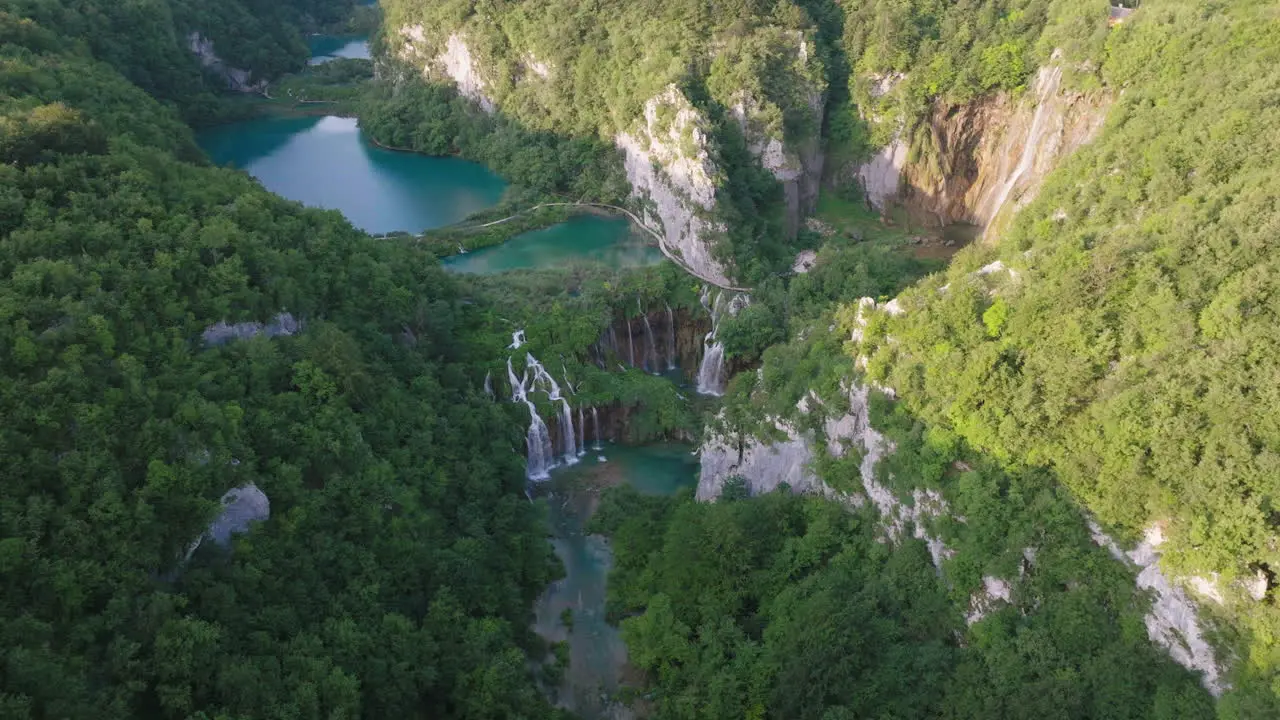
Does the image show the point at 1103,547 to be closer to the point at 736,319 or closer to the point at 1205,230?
the point at 1205,230

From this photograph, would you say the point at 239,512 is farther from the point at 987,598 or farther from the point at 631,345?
the point at 631,345

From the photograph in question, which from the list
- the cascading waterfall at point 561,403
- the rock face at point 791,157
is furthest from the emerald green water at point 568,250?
the cascading waterfall at point 561,403

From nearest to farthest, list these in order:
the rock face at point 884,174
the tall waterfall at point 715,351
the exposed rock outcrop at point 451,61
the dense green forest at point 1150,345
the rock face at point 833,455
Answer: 1. the dense green forest at point 1150,345
2. the rock face at point 833,455
3. the tall waterfall at point 715,351
4. the rock face at point 884,174
5. the exposed rock outcrop at point 451,61

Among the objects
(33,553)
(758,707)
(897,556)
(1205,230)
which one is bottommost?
(758,707)

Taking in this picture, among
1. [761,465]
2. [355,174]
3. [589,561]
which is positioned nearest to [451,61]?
[355,174]

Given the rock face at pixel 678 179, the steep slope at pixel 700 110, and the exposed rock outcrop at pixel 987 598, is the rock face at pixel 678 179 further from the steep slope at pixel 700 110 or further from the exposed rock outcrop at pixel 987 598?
the exposed rock outcrop at pixel 987 598

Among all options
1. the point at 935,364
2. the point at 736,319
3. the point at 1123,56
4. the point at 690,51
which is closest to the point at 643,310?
the point at 736,319

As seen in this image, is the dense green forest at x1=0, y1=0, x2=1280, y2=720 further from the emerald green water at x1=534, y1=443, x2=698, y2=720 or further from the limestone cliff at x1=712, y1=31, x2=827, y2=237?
the limestone cliff at x1=712, y1=31, x2=827, y2=237
